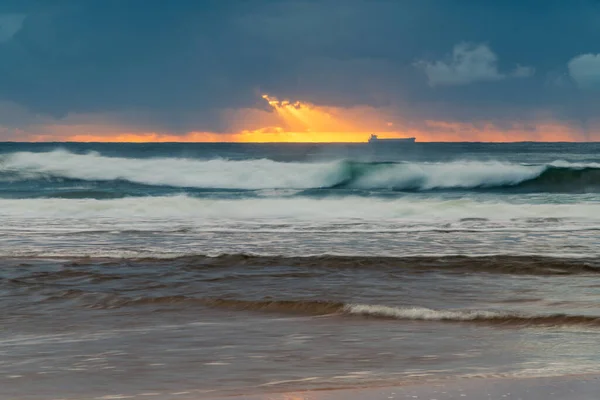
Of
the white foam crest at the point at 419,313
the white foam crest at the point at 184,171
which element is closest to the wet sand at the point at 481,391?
the white foam crest at the point at 419,313

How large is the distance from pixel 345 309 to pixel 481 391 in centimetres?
372

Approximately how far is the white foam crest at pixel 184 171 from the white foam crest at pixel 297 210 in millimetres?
13515

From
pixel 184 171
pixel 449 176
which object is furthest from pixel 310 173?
pixel 184 171

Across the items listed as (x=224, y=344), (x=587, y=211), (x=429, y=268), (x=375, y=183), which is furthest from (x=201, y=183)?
(x=224, y=344)

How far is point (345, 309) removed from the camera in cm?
896

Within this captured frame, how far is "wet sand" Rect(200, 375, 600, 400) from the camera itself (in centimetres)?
514

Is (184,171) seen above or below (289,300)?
above

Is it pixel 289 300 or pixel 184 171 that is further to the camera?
pixel 184 171

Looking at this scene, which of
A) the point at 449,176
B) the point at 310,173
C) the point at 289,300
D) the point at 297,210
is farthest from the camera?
the point at 310,173

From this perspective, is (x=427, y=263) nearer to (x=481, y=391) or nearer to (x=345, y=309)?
(x=345, y=309)

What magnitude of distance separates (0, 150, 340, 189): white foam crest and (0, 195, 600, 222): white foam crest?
13515mm

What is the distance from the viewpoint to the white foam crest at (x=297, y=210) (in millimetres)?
22312

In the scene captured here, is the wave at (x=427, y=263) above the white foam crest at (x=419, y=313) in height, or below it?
above

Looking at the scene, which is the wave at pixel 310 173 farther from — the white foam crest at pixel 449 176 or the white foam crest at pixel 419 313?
the white foam crest at pixel 419 313
